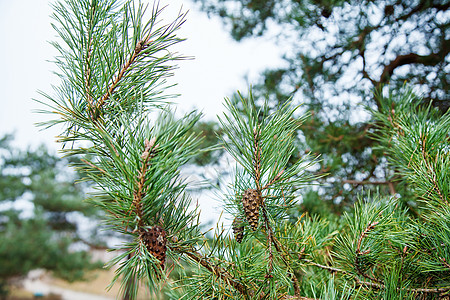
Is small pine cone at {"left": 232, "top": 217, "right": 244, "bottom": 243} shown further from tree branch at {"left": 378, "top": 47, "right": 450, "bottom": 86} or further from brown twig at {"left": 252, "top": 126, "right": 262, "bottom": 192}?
tree branch at {"left": 378, "top": 47, "right": 450, "bottom": 86}

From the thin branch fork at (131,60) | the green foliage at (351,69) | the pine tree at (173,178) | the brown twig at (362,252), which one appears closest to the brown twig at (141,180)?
the pine tree at (173,178)

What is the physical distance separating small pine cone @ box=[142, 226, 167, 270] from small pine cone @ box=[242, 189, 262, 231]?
0.08m

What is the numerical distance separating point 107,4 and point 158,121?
0.62 feet

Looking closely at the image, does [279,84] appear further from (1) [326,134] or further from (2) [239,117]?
(2) [239,117]

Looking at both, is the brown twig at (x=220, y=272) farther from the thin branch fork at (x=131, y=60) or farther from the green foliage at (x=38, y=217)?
the green foliage at (x=38, y=217)

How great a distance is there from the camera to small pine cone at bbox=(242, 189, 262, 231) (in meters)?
0.28

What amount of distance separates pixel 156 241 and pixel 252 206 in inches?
3.7

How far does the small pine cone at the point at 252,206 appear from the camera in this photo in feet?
0.92

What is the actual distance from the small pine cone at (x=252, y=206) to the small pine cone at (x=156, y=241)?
0.27ft

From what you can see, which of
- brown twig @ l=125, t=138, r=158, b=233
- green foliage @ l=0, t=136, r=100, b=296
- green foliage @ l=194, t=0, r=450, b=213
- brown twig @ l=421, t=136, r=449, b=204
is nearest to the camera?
brown twig @ l=125, t=138, r=158, b=233

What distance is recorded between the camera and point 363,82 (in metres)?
1.10

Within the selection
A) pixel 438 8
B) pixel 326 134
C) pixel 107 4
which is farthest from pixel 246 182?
pixel 438 8

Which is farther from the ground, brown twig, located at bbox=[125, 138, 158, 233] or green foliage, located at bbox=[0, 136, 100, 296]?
brown twig, located at bbox=[125, 138, 158, 233]

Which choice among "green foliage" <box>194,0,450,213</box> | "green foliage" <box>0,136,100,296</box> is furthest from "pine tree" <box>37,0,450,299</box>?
"green foliage" <box>0,136,100,296</box>
